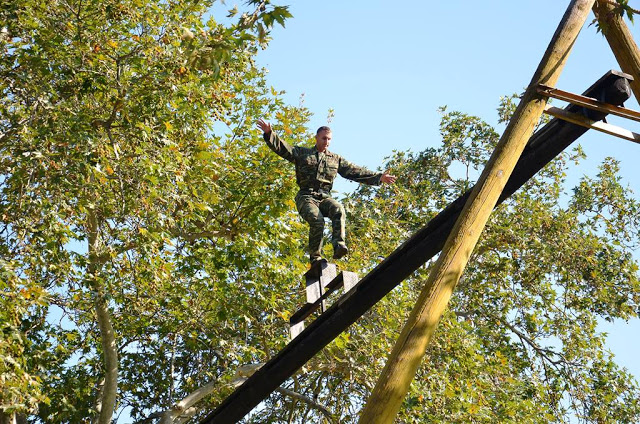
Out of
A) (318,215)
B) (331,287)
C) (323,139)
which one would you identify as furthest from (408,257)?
(323,139)

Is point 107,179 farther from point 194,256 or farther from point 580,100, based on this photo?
point 580,100

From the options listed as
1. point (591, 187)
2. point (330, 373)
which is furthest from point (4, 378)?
point (591, 187)

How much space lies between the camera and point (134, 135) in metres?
10.9

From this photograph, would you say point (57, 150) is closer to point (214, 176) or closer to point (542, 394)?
point (214, 176)

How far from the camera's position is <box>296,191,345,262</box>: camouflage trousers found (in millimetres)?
6383

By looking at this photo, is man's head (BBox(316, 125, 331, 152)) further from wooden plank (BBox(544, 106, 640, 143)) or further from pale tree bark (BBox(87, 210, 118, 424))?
pale tree bark (BBox(87, 210, 118, 424))

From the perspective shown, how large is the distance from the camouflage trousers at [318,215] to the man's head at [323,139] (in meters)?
0.45

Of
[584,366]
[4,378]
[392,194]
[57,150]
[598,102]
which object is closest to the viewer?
[598,102]

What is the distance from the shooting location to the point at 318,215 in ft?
21.1

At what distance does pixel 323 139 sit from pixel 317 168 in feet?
0.92

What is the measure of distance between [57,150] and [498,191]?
797 cm

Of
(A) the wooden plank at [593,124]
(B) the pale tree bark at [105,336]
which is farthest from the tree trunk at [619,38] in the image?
(B) the pale tree bark at [105,336]

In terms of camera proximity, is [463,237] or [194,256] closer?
[463,237]

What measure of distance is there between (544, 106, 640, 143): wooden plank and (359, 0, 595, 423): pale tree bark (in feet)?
0.32
